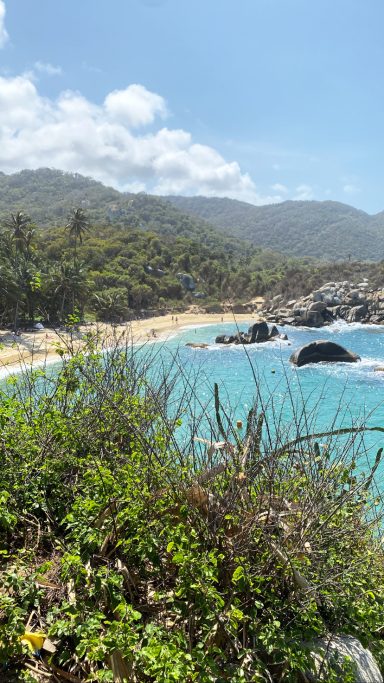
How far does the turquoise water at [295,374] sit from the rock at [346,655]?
430 inches

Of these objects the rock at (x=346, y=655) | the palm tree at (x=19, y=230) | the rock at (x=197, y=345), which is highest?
the palm tree at (x=19, y=230)

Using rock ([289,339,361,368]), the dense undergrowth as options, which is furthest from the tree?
the dense undergrowth

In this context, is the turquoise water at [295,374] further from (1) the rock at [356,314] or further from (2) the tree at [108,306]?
(2) the tree at [108,306]

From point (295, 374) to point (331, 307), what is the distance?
47.4 meters

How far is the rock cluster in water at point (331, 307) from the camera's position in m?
62.1

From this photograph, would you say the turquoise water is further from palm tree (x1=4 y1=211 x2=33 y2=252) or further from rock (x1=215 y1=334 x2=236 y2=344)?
palm tree (x1=4 y1=211 x2=33 y2=252)

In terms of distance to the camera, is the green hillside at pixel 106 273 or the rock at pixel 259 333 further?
the rock at pixel 259 333

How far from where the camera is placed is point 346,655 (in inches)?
135

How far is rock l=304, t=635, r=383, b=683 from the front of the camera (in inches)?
128

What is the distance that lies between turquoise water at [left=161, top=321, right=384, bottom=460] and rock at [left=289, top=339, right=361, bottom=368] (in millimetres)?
803

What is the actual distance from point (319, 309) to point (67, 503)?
62.1 meters

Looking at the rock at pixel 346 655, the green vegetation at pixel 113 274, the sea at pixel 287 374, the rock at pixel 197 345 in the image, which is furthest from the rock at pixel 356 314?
the rock at pixel 346 655

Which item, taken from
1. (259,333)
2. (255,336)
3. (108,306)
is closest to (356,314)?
(259,333)

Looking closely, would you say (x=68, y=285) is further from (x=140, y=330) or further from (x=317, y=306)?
(x=317, y=306)
